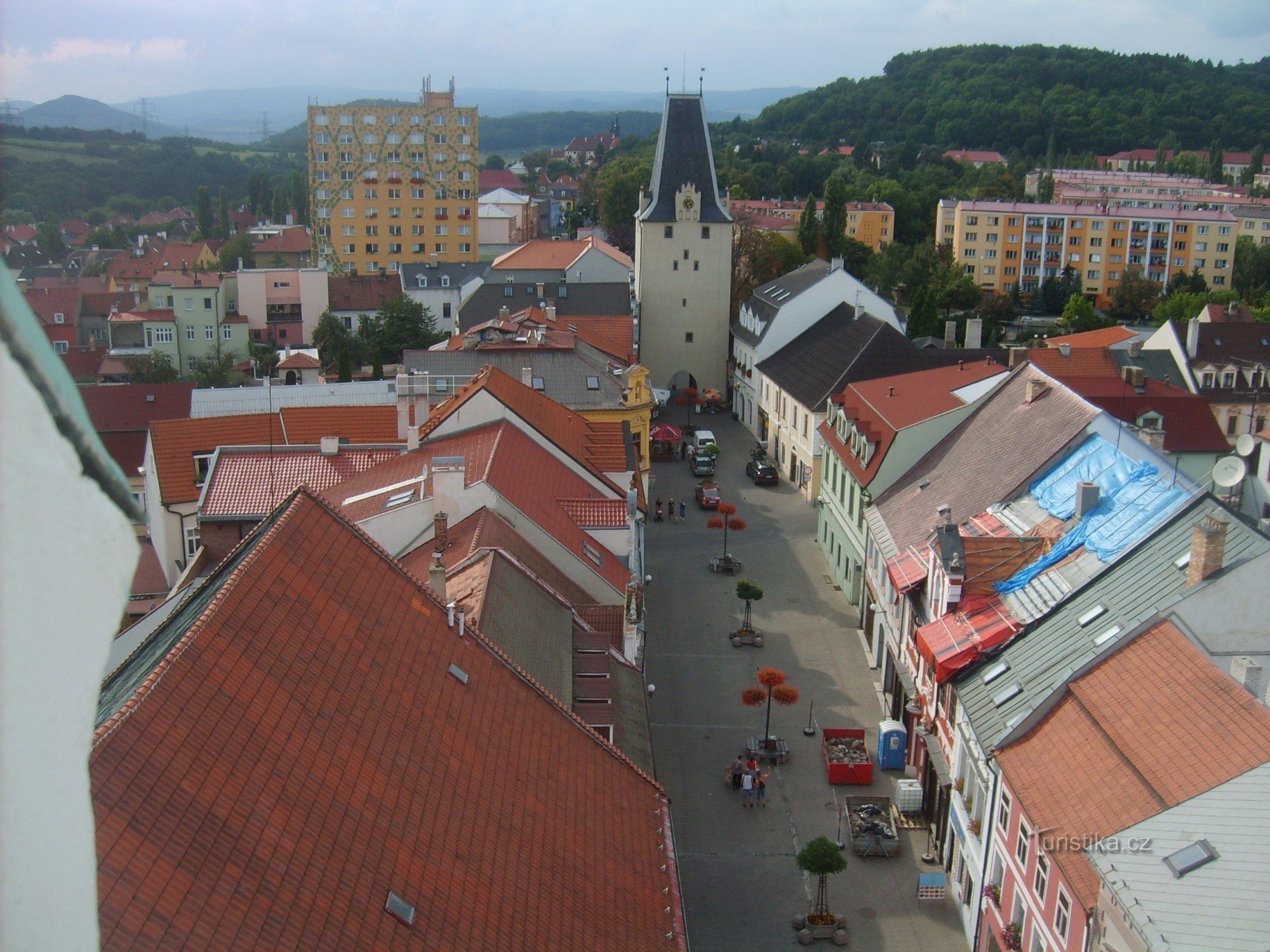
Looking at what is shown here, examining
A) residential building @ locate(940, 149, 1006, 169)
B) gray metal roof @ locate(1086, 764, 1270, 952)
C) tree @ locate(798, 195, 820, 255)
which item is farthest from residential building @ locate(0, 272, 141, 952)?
residential building @ locate(940, 149, 1006, 169)

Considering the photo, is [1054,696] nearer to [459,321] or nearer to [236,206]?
[459,321]

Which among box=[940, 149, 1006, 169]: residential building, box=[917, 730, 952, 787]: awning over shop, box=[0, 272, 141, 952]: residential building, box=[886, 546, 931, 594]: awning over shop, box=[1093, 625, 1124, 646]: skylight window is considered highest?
box=[940, 149, 1006, 169]: residential building

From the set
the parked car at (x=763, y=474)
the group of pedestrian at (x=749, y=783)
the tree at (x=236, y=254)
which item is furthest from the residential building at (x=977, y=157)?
the group of pedestrian at (x=749, y=783)

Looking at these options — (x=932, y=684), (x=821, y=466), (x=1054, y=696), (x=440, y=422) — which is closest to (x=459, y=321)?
(x=821, y=466)

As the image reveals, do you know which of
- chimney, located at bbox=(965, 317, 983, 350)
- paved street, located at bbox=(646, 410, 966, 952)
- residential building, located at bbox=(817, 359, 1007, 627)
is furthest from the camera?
chimney, located at bbox=(965, 317, 983, 350)

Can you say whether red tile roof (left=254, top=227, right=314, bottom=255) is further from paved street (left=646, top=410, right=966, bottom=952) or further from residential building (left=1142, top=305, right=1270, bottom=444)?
residential building (left=1142, top=305, right=1270, bottom=444)

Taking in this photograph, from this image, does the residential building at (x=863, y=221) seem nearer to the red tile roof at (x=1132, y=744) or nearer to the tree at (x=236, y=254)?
the tree at (x=236, y=254)
